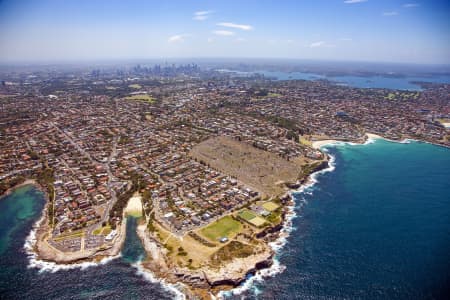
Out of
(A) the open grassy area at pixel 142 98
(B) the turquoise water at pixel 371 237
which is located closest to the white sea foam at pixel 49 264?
(B) the turquoise water at pixel 371 237

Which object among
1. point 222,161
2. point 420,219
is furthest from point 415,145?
point 222,161

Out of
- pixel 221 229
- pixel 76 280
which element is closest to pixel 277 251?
pixel 221 229

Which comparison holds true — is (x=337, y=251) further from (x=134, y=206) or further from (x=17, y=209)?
(x=17, y=209)

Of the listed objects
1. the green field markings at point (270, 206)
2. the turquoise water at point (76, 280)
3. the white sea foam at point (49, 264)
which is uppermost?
the green field markings at point (270, 206)

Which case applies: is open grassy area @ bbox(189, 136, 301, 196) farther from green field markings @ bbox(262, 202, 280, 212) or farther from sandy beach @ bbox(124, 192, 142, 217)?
sandy beach @ bbox(124, 192, 142, 217)

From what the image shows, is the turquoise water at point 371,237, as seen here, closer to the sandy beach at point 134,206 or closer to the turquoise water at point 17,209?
the sandy beach at point 134,206

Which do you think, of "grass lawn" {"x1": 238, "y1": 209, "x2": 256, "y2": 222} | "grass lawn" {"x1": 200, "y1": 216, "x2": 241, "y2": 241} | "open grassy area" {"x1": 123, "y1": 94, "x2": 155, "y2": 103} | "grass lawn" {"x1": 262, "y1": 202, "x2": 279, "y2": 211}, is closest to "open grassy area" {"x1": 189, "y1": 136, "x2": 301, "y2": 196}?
"grass lawn" {"x1": 262, "y1": 202, "x2": 279, "y2": 211}

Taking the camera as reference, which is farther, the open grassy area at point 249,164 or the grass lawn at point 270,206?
the open grassy area at point 249,164
